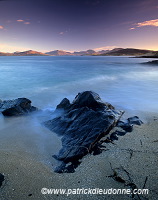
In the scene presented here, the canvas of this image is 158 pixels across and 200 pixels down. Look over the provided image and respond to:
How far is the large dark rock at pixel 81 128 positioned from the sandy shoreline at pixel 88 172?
15.6 inches

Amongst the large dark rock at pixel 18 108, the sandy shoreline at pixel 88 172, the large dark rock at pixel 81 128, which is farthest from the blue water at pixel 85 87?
the sandy shoreline at pixel 88 172

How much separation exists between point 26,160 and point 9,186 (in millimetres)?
982

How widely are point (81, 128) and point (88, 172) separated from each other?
1.67 m

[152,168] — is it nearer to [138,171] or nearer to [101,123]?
[138,171]

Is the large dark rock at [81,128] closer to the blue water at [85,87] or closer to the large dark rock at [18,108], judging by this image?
the large dark rock at [18,108]

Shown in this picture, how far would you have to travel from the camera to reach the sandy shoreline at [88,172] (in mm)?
3184

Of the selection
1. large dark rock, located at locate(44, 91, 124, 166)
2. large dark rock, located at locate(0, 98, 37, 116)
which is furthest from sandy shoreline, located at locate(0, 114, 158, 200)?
large dark rock, located at locate(0, 98, 37, 116)

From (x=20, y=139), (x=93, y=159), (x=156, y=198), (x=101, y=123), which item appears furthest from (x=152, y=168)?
(x=20, y=139)

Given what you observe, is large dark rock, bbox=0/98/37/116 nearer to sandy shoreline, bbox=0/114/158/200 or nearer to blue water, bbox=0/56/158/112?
blue water, bbox=0/56/158/112

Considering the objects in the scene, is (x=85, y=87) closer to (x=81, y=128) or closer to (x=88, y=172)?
(x=81, y=128)

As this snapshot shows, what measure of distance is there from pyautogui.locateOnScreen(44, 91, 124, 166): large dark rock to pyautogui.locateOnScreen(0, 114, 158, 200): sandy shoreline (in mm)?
395

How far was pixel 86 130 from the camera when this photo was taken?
4867mm

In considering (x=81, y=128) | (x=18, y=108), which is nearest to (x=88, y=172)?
(x=81, y=128)

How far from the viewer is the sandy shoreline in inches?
125
